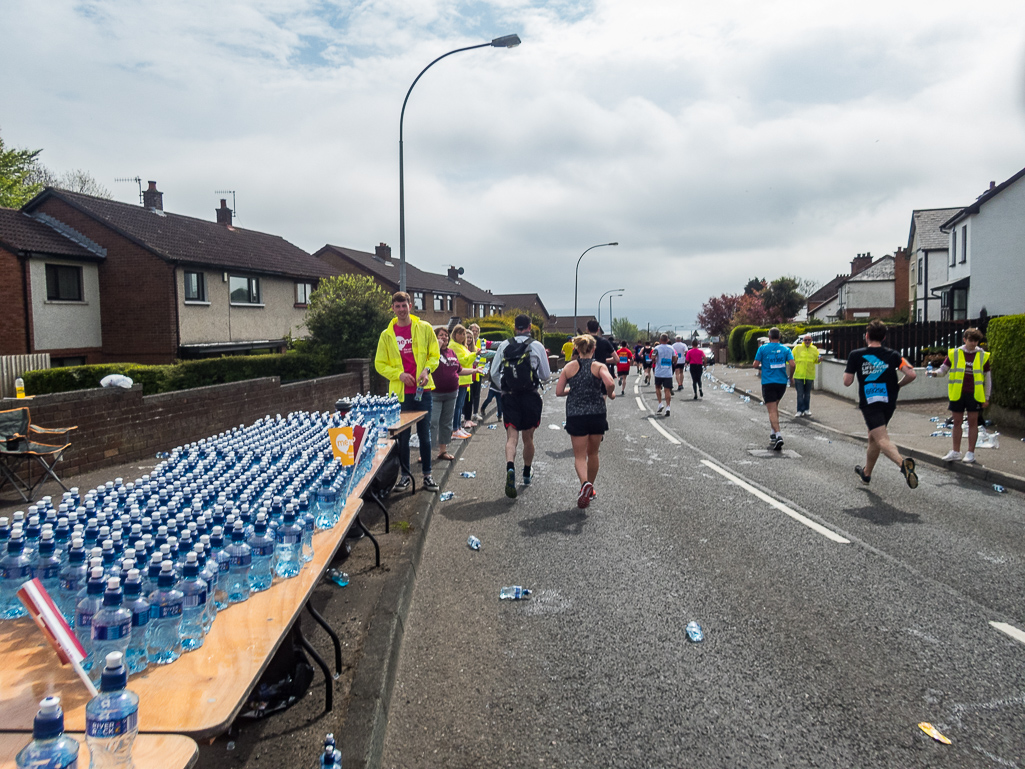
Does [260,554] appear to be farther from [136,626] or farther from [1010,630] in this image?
[1010,630]

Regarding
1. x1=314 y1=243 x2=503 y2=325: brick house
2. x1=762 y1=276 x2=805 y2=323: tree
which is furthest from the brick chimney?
x1=314 y1=243 x2=503 y2=325: brick house

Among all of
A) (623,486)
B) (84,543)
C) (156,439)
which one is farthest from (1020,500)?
(156,439)

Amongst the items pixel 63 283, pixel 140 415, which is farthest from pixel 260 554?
pixel 63 283

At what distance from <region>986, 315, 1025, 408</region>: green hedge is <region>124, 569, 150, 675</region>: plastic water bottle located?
1533cm

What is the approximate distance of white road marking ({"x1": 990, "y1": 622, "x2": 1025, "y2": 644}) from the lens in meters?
4.60

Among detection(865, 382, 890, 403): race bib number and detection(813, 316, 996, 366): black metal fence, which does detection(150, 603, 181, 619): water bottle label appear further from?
detection(813, 316, 996, 366): black metal fence

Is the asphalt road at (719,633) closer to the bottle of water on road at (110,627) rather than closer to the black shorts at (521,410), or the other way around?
the black shorts at (521,410)

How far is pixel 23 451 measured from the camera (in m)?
8.55

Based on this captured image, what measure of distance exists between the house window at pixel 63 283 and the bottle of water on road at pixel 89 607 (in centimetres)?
2702

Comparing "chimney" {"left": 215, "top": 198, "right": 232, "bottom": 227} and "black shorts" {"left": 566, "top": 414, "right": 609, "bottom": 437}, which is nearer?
"black shorts" {"left": 566, "top": 414, "right": 609, "bottom": 437}

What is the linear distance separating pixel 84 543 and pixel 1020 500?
9795 mm

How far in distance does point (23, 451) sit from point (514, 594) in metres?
6.49

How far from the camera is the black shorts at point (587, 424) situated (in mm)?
8312

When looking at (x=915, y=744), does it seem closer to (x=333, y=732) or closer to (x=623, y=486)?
(x=333, y=732)
